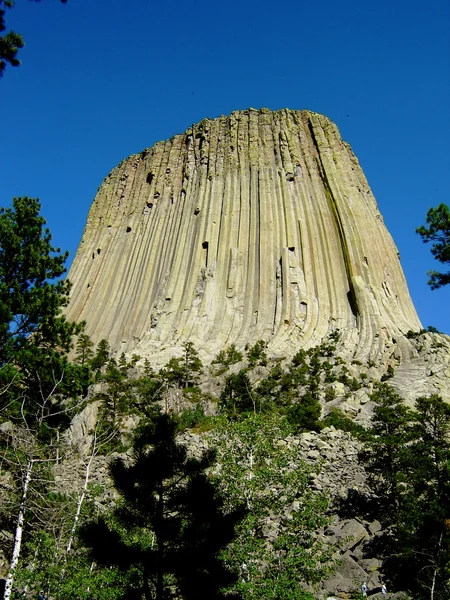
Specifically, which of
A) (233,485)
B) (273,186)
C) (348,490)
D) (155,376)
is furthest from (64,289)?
(273,186)

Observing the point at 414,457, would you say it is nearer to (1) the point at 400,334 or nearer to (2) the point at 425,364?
(2) the point at 425,364

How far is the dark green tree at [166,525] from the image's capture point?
9.23m

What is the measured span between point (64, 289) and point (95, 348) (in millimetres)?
29593

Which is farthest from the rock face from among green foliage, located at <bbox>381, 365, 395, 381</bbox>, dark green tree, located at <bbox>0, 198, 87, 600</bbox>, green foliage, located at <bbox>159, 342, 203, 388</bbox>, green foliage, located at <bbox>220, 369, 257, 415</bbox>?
dark green tree, located at <bbox>0, 198, 87, 600</bbox>

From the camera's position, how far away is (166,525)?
9.52 meters

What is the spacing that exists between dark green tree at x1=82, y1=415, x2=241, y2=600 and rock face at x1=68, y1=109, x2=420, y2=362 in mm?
30524

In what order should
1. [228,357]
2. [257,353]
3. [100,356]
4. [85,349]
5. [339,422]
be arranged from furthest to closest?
[85,349]
[100,356]
[228,357]
[257,353]
[339,422]

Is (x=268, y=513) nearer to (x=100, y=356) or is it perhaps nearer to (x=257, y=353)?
(x=257, y=353)

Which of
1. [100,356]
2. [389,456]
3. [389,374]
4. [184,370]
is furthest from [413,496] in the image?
[100,356]

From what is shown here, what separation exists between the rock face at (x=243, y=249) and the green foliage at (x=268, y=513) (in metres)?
25.9

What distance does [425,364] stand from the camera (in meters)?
35.0

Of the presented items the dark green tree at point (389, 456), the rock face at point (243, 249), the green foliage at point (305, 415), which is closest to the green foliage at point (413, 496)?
the dark green tree at point (389, 456)

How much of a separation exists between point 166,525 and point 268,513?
3.88 meters

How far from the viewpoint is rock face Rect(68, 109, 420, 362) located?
1761 inches
